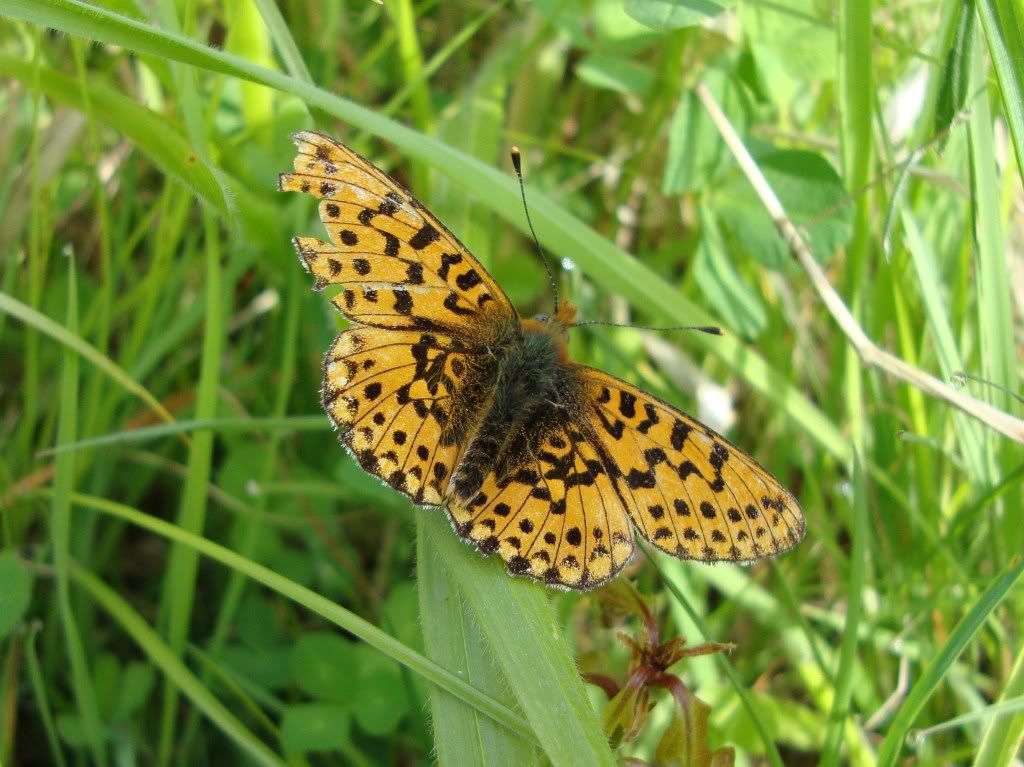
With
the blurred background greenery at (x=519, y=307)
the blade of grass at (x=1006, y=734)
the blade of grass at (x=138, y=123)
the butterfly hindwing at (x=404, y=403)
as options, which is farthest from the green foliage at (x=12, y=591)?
the blade of grass at (x=1006, y=734)

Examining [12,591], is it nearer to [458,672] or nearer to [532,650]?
[458,672]

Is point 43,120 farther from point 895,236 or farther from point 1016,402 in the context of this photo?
point 1016,402

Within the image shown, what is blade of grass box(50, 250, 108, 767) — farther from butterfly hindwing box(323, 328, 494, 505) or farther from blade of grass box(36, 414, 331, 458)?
butterfly hindwing box(323, 328, 494, 505)

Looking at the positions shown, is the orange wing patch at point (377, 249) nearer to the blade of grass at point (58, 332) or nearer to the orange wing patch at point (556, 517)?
the orange wing patch at point (556, 517)

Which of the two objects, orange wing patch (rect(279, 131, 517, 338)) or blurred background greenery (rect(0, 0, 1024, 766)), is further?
blurred background greenery (rect(0, 0, 1024, 766))

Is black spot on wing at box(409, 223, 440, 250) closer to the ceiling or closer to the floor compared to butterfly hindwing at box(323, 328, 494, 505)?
closer to the ceiling

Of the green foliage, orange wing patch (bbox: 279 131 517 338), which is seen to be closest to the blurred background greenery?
the green foliage

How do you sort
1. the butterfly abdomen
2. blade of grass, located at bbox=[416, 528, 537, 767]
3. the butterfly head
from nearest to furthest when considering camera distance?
blade of grass, located at bbox=[416, 528, 537, 767], the butterfly abdomen, the butterfly head

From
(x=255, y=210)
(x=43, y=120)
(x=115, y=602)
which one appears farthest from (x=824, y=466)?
(x=43, y=120)
